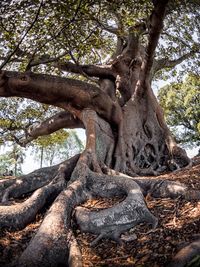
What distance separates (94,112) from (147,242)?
190 inches

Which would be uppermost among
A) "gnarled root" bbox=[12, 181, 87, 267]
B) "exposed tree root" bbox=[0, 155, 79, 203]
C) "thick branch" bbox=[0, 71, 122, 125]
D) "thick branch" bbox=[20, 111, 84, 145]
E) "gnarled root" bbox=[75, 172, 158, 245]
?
"thick branch" bbox=[0, 71, 122, 125]

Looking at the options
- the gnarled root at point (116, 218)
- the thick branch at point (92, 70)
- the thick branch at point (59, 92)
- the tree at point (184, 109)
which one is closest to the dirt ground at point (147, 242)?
the gnarled root at point (116, 218)

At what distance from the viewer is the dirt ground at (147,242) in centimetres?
296

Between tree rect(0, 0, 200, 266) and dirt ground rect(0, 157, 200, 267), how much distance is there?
135 mm

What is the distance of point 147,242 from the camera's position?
329 centimetres

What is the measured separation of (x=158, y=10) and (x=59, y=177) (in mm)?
3641

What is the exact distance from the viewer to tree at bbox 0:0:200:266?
3.79 metres

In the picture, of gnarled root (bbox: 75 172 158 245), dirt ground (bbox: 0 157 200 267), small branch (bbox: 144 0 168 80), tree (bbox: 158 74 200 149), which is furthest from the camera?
tree (bbox: 158 74 200 149)

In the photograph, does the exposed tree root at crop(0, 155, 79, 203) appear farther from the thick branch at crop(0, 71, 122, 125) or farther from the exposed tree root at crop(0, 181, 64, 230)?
the thick branch at crop(0, 71, 122, 125)

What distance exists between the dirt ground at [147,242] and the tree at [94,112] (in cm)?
14

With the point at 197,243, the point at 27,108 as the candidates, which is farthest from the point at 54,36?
the point at 27,108

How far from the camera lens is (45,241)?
10.5ft

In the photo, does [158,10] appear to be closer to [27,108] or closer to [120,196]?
[120,196]

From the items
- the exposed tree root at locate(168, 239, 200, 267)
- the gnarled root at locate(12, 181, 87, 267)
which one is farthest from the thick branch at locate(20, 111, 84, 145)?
the exposed tree root at locate(168, 239, 200, 267)
